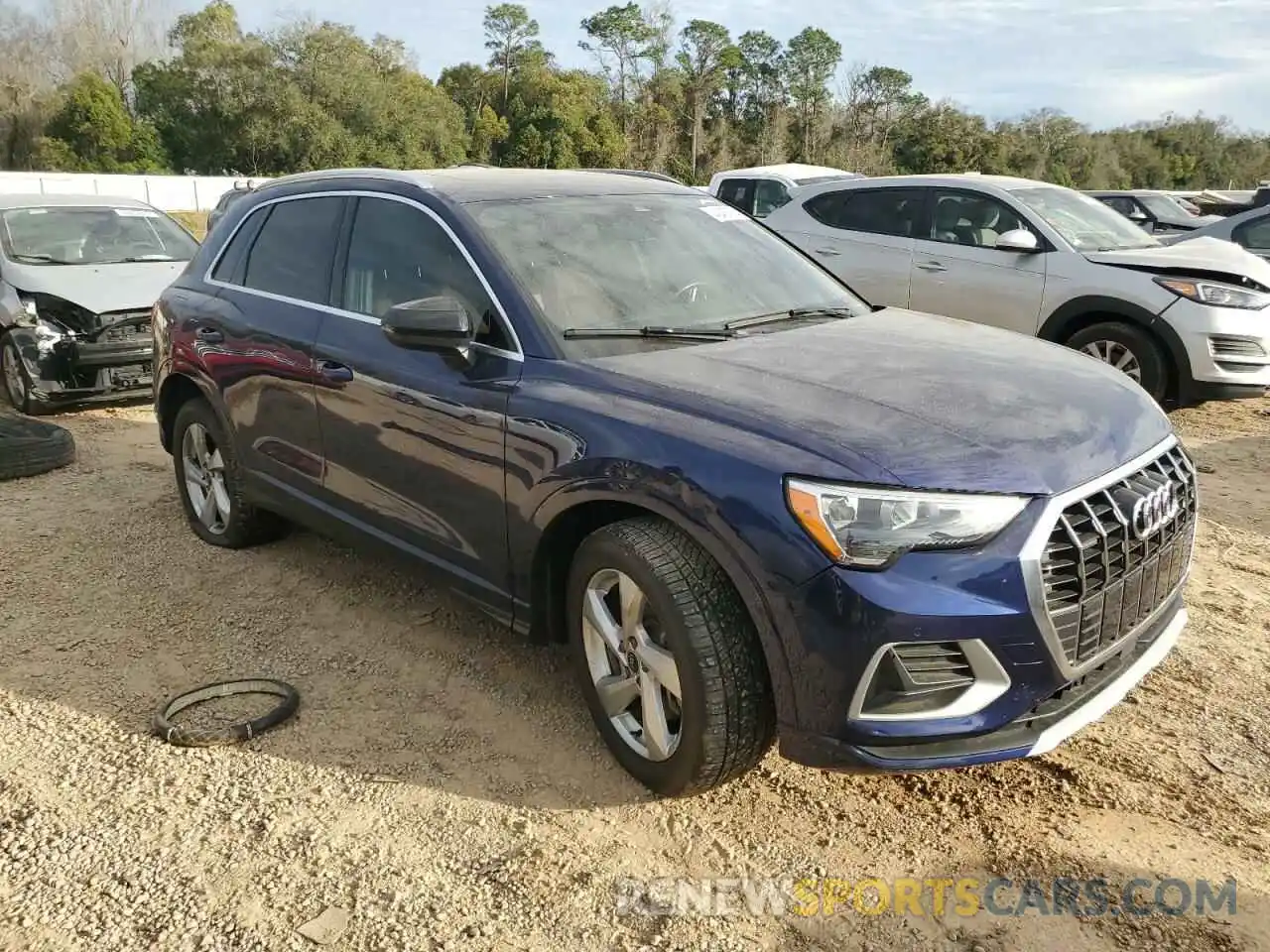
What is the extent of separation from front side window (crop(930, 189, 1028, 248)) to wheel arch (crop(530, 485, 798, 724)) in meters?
5.94

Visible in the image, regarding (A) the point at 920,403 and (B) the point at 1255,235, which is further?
(B) the point at 1255,235

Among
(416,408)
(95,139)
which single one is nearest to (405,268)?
(416,408)

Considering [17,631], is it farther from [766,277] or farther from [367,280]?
[766,277]

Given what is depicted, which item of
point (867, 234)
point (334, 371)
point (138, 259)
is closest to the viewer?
point (334, 371)

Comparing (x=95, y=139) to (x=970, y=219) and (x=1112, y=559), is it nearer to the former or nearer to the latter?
(x=970, y=219)

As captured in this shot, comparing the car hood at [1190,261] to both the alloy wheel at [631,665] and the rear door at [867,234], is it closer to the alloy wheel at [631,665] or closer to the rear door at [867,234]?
the rear door at [867,234]

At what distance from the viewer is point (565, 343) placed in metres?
3.17

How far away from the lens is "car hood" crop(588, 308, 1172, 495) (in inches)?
97.8

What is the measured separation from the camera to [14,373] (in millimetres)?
7812

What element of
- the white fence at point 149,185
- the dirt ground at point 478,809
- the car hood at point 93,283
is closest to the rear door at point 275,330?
the dirt ground at point 478,809

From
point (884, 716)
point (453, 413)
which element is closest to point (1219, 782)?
point (884, 716)

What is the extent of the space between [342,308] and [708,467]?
1.97 meters

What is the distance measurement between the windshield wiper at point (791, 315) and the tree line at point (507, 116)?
50115 millimetres

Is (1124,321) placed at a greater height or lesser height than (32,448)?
greater
